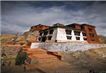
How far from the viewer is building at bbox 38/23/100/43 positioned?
2320 centimetres

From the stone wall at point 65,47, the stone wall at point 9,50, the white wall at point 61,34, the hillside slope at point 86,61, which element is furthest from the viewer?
the white wall at point 61,34

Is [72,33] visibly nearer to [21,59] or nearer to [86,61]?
[86,61]

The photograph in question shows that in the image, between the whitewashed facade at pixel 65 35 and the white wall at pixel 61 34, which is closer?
the white wall at pixel 61 34

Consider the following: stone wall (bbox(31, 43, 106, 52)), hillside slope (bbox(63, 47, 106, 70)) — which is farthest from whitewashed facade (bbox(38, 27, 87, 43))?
hillside slope (bbox(63, 47, 106, 70))

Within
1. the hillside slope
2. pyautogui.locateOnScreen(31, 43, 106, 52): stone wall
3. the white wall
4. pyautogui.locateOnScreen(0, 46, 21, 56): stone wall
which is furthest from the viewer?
the white wall

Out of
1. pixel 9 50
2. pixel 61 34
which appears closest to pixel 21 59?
pixel 9 50

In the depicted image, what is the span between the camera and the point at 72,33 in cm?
2564

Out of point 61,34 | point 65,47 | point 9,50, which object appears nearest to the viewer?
point 65,47

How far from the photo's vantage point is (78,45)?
1814 centimetres

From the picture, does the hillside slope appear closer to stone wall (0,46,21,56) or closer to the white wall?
the white wall

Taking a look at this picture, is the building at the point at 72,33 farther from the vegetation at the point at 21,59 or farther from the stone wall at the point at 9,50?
the vegetation at the point at 21,59

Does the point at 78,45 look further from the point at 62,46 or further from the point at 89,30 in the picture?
the point at 89,30

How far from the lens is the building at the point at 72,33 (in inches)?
914

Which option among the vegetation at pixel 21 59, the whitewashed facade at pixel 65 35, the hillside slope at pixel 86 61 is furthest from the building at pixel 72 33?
the vegetation at pixel 21 59
